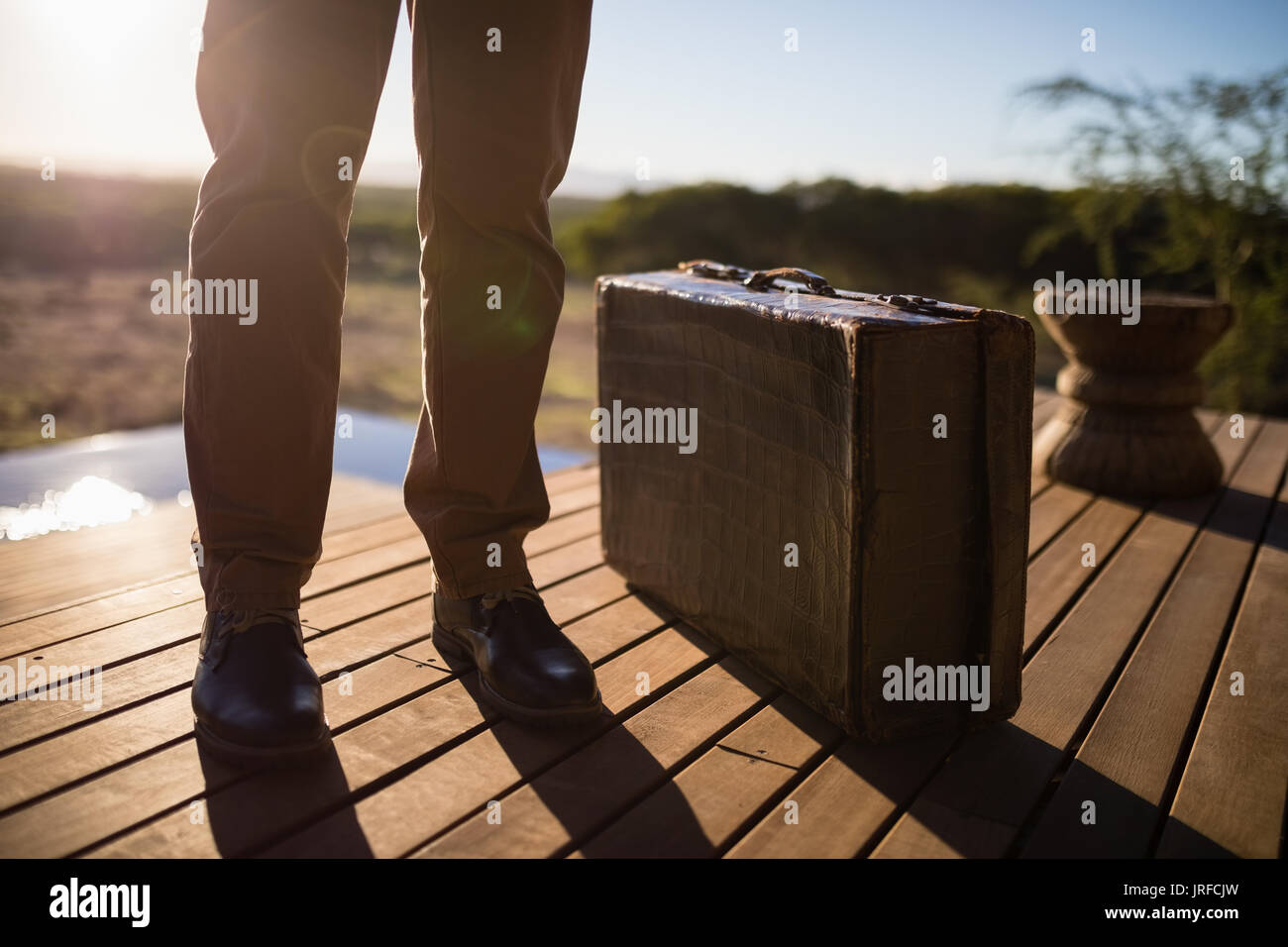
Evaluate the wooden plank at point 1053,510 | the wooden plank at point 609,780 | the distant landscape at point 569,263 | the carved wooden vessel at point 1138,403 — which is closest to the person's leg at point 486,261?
the wooden plank at point 609,780

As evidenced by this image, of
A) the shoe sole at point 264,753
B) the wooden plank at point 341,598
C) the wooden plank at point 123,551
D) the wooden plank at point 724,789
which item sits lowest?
the wooden plank at point 724,789

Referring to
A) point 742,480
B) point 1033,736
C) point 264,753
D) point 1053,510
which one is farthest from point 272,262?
point 1053,510

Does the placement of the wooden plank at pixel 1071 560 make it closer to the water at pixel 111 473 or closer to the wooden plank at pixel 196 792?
the wooden plank at pixel 196 792

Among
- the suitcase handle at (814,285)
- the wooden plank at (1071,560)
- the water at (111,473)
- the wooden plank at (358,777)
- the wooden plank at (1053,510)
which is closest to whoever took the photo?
the wooden plank at (358,777)

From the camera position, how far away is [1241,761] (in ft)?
3.61

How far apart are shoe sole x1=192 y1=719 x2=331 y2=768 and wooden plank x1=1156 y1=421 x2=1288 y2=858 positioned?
86 cm

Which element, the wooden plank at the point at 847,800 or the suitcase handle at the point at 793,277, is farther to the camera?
the suitcase handle at the point at 793,277

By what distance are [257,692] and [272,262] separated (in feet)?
1.51

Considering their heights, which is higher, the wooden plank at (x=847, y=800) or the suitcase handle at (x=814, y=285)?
the suitcase handle at (x=814, y=285)

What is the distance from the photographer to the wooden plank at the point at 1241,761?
3.11 feet

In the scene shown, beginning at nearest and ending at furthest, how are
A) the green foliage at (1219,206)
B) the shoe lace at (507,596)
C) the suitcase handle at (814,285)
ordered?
the suitcase handle at (814,285)
the shoe lace at (507,596)
the green foliage at (1219,206)

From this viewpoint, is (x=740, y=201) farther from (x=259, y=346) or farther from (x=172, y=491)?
(x=259, y=346)

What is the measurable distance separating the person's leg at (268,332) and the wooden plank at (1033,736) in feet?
2.13

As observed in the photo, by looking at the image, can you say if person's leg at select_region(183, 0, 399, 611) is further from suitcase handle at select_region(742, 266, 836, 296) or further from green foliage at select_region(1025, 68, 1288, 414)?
green foliage at select_region(1025, 68, 1288, 414)
